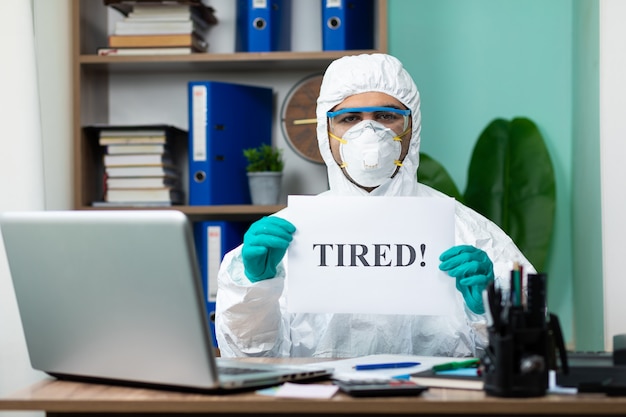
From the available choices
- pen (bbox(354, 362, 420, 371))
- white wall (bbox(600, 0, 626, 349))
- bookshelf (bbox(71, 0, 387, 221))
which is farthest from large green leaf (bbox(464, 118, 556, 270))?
pen (bbox(354, 362, 420, 371))

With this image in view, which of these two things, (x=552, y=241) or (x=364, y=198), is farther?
(x=552, y=241)

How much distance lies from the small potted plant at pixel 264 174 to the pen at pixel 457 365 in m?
1.57

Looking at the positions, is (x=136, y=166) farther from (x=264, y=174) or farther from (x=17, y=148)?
(x=17, y=148)

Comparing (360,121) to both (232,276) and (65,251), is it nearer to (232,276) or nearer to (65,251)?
(232,276)

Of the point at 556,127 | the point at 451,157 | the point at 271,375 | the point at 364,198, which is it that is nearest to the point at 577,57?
the point at 556,127

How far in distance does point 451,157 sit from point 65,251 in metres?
2.09

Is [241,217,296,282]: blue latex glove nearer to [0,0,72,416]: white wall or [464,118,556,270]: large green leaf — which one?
[0,0,72,416]: white wall

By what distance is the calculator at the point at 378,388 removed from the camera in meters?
1.08

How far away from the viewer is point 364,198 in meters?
1.70

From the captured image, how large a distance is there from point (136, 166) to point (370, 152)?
111 cm

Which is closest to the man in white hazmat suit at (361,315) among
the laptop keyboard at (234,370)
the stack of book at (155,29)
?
the laptop keyboard at (234,370)

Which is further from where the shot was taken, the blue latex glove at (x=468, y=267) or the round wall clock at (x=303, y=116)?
the round wall clock at (x=303, y=116)

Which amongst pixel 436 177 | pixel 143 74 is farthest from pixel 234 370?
pixel 143 74

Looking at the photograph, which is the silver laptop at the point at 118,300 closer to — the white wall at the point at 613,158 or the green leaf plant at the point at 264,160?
the white wall at the point at 613,158
